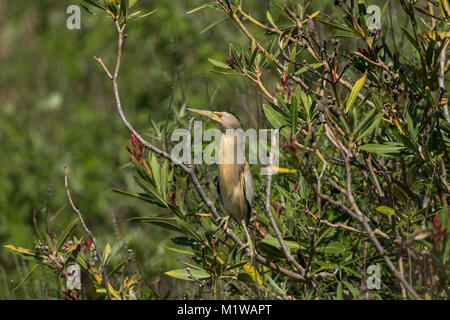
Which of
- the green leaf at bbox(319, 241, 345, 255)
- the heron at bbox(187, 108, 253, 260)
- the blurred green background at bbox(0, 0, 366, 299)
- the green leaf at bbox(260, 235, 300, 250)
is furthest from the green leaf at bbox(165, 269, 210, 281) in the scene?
the blurred green background at bbox(0, 0, 366, 299)

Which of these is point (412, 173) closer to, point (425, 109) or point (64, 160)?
point (425, 109)

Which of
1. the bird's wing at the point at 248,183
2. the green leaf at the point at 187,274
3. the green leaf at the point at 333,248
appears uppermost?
the bird's wing at the point at 248,183

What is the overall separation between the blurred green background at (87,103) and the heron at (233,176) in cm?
115

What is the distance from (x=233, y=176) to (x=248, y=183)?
78 millimetres

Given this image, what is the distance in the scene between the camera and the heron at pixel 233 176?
104 inches

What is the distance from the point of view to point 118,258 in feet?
9.45

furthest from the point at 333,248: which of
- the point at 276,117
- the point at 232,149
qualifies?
the point at 232,149

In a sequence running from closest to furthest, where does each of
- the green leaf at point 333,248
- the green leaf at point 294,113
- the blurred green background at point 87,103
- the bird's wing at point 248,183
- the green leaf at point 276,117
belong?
the green leaf at point 294,113 → the green leaf at point 276,117 → the green leaf at point 333,248 → the bird's wing at point 248,183 → the blurred green background at point 87,103

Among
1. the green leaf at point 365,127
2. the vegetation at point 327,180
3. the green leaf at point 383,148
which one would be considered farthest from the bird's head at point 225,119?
the green leaf at point 365,127

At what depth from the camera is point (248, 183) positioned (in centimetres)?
269

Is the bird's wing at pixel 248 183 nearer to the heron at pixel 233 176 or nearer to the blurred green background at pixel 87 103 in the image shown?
the heron at pixel 233 176

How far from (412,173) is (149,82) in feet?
13.7

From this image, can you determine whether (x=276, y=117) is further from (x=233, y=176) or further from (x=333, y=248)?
(x=233, y=176)
